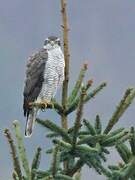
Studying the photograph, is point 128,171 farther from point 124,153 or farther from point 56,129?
point 56,129

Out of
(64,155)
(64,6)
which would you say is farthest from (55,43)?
(64,155)

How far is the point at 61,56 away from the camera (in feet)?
31.6

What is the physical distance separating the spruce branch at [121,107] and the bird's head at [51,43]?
4604 millimetres

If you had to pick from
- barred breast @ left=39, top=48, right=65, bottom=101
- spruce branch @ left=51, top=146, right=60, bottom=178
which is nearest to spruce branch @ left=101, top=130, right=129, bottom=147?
spruce branch @ left=51, top=146, right=60, bottom=178

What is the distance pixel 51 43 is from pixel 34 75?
95 cm

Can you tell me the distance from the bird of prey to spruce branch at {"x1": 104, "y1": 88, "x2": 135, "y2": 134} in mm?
3437

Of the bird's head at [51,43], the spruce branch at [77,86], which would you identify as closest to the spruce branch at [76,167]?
the spruce branch at [77,86]

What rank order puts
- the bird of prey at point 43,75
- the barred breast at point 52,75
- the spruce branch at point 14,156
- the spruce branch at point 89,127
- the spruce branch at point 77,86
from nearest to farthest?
the spruce branch at point 14,156 < the spruce branch at point 89,127 < the spruce branch at point 77,86 < the barred breast at point 52,75 < the bird of prey at point 43,75

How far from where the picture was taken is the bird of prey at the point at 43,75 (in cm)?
943

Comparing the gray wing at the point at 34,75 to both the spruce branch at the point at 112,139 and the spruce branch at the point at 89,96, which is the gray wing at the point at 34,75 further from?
the spruce branch at the point at 112,139

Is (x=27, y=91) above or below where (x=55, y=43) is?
below

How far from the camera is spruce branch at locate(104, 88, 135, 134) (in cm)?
553

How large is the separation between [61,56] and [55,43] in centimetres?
82

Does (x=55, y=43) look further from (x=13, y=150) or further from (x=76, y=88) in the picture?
(x=13, y=150)
